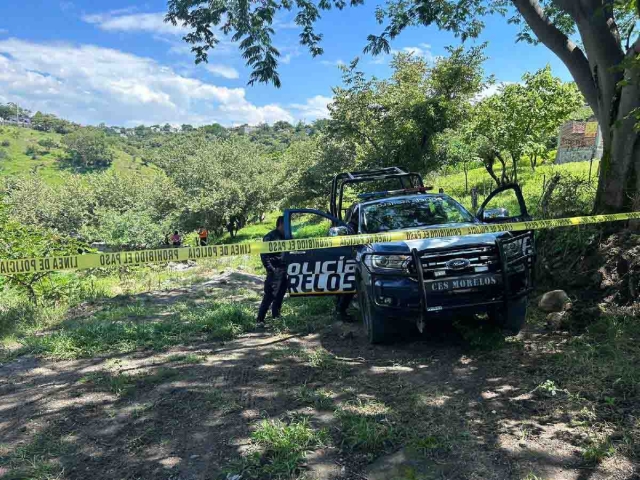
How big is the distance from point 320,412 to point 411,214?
10.3 feet

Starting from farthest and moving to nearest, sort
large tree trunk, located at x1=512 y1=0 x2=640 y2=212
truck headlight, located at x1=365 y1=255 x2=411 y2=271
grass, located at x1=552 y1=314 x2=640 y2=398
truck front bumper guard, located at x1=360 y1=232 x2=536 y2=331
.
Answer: large tree trunk, located at x1=512 y1=0 x2=640 y2=212
truck headlight, located at x1=365 y1=255 x2=411 y2=271
truck front bumper guard, located at x1=360 y1=232 x2=536 y2=331
grass, located at x1=552 y1=314 x2=640 y2=398

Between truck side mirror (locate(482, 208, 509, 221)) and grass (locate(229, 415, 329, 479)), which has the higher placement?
truck side mirror (locate(482, 208, 509, 221))

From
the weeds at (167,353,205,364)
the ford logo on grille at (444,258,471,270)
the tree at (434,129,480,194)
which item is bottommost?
the weeds at (167,353,205,364)

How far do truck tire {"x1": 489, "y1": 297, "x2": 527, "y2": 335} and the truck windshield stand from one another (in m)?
1.28

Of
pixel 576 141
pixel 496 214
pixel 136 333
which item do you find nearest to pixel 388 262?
pixel 496 214

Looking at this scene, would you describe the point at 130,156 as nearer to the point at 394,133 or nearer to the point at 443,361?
the point at 394,133

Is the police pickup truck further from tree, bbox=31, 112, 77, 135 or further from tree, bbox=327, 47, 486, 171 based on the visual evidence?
tree, bbox=31, 112, 77, 135

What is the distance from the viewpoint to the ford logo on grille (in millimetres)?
4641

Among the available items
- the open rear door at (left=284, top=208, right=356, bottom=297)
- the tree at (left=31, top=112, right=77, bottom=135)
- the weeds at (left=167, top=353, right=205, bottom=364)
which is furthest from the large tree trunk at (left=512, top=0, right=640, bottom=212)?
the tree at (left=31, top=112, right=77, bottom=135)

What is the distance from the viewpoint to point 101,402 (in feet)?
13.6

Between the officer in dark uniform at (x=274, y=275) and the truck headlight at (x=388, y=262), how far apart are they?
6.20ft

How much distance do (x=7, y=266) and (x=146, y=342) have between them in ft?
6.80

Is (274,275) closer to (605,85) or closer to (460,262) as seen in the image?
(460,262)

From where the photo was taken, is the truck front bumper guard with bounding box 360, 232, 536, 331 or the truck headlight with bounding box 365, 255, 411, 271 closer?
the truck front bumper guard with bounding box 360, 232, 536, 331
